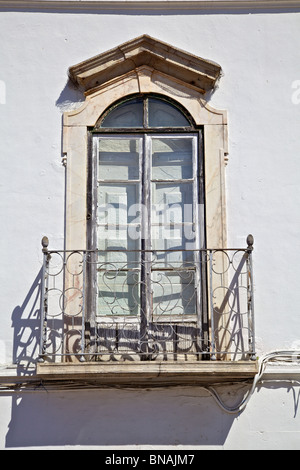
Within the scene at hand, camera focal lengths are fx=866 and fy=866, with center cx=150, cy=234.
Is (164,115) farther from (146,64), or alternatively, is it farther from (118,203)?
(118,203)

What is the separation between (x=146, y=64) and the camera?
797cm

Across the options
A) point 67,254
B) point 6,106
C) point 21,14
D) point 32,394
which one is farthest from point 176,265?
point 21,14

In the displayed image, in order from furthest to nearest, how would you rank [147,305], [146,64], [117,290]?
1. [146,64]
2. [117,290]
3. [147,305]

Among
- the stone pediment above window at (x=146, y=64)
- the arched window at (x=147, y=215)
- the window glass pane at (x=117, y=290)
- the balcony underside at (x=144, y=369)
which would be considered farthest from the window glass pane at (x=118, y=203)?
the balcony underside at (x=144, y=369)

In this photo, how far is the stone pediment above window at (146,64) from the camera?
782 centimetres

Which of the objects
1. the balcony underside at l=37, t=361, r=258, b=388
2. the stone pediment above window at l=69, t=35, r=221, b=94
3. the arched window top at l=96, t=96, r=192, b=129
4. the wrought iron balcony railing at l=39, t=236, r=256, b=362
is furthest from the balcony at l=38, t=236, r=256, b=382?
the stone pediment above window at l=69, t=35, r=221, b=94

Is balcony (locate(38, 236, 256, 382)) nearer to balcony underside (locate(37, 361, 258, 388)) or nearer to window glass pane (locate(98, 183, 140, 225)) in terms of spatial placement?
balcony underside (locate(37, 361, 258, 388))

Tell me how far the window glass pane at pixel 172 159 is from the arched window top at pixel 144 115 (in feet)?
0.51

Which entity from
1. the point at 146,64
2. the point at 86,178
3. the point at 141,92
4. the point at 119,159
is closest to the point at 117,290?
the point at 86,178

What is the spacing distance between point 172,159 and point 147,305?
4.51 feet

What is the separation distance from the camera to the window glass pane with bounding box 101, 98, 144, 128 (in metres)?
7.93

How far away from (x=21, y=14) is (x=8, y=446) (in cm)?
393

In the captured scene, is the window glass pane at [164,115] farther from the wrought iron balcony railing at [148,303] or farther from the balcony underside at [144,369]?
the balcony underside at [144,369]

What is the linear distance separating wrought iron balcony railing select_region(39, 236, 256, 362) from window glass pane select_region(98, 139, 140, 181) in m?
0.73
